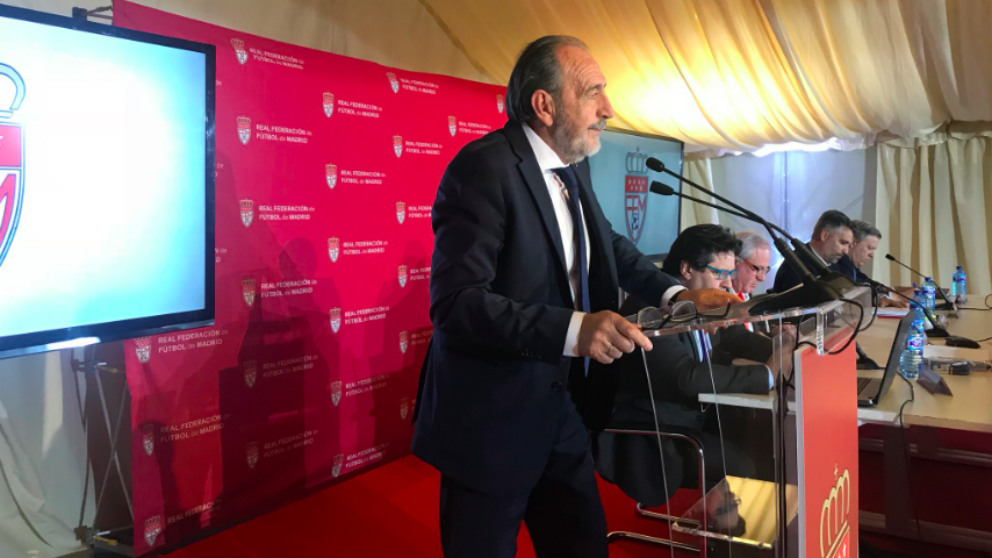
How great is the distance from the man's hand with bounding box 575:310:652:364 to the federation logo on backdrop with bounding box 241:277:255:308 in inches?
89.4

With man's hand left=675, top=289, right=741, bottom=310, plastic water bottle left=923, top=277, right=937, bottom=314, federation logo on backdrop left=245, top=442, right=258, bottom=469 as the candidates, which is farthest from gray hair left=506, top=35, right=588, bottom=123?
plastic water bottle left=923, top=277, right=937, bottom=314

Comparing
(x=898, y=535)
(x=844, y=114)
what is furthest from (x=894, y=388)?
(x=844, y=114)

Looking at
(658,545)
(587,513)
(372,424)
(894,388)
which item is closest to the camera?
(587,513)

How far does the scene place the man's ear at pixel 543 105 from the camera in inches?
67.1

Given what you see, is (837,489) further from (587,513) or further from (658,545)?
(658,545)

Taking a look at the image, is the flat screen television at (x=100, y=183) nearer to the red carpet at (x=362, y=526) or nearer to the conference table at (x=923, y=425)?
the red carpet at (x=362, y=526)

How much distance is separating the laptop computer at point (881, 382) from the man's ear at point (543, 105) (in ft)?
4.68

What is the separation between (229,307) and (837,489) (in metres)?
2.53

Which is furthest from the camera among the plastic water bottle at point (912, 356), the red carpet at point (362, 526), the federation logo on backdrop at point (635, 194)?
A: the federation logo on backdrop at point (635, 194)

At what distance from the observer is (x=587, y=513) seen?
1.71 m

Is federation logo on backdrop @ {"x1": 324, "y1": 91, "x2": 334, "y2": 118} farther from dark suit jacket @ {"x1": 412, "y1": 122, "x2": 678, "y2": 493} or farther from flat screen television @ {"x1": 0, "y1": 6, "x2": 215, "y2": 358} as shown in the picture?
dark suit jacket @ {"x1": 412, "y1": 122, "x2": 678, "y2": 493}

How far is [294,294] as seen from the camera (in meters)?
→ 3.50

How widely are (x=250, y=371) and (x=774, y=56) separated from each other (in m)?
4.17

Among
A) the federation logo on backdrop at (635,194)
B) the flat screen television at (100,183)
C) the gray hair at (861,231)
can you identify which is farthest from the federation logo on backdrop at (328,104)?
the gray hair at (861,231)
